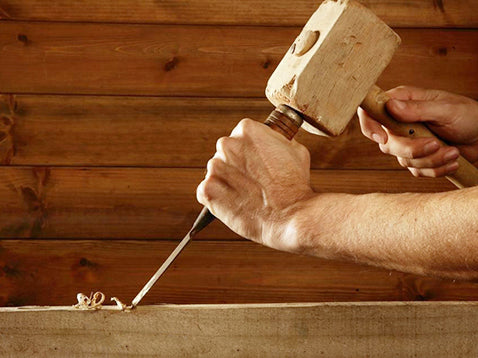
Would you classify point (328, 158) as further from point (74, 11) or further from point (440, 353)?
point (440, 353)

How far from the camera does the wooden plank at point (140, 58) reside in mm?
1669

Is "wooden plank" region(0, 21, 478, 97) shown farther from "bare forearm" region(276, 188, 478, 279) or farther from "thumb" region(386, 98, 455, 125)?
"bare forearm" region(276, 188, 478, 279)

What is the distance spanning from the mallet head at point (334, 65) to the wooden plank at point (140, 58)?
0.78 metres

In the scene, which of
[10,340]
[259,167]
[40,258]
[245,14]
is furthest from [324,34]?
[40,258]

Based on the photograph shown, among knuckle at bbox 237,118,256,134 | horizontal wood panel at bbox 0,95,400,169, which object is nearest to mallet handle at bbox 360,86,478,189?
knuckle at bbox 237,118,256,134

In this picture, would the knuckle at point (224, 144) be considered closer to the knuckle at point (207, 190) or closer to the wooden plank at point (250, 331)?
the knuckle at point (207, 190)

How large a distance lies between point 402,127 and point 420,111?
5cm

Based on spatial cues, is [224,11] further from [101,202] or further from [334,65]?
[334,65]

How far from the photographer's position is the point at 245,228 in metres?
0.88

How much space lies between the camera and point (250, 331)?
2.85 feet

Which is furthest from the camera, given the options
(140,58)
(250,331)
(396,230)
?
(140,58)

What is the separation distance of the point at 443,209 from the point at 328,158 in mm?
1043

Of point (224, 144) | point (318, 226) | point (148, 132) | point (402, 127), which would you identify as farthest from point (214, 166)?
point (148, 132)

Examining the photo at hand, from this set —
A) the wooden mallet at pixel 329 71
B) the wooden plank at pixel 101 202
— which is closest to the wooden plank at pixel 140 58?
the wooden plank at pixel 101 202
